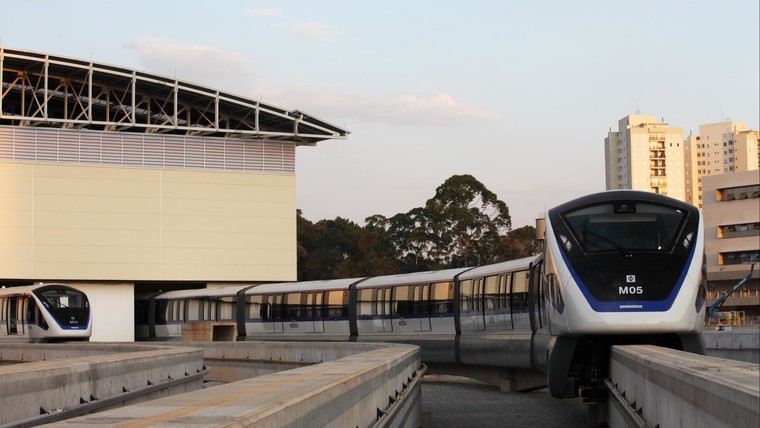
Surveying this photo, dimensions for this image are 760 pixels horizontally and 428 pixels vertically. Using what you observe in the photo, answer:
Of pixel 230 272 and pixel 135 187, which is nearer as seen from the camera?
pixel 135 187

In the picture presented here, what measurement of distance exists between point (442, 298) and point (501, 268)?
5734 mm

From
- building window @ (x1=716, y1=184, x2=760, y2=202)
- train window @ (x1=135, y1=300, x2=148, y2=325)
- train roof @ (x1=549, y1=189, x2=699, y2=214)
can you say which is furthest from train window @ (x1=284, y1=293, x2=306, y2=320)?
building window @ (x1=716, y1=184, x2=760, y2=202)

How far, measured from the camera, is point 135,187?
5988cm

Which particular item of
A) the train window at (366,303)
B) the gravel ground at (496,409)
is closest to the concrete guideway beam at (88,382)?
the gravel ground at (496,409)

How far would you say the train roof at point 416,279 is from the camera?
3263cm

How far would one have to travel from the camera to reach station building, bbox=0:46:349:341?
57594mm

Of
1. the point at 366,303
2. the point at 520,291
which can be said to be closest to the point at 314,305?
the point at 366,303

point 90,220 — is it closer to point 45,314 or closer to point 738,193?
point 45,314

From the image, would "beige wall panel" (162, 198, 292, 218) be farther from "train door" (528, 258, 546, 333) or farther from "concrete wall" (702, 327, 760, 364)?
"train door" (528, 258, 546, 333)

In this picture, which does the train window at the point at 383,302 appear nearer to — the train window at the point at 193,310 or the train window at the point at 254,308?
the train window at the point at 254,308

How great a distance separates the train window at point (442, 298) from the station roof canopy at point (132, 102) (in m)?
27.2

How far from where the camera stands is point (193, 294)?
49.2 meters

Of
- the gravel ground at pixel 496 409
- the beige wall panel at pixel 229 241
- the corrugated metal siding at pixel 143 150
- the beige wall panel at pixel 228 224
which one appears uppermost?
the corrugated metal siding at pixel 143 150

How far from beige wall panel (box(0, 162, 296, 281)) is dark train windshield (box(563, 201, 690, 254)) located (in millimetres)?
44560
